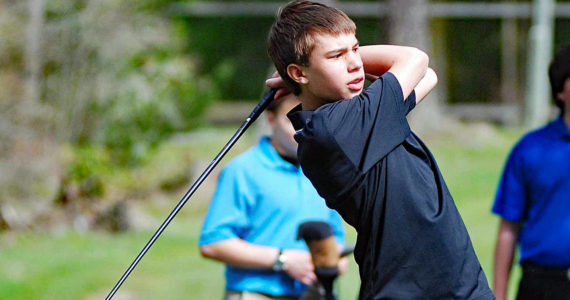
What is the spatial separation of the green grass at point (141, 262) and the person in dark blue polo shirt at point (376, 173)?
5.46m

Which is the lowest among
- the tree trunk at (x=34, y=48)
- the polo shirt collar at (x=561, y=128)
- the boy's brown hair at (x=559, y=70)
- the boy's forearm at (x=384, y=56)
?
the tree trunk at (x=34, y=48)

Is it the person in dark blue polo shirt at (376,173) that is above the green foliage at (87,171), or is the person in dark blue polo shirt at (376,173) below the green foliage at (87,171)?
above

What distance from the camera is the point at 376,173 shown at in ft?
9.80

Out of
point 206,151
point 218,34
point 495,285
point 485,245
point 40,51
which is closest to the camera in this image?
point 495,285

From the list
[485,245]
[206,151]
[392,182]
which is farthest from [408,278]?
[206,151]

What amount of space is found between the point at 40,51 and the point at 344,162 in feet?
28.3

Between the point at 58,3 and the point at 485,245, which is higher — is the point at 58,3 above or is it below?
above

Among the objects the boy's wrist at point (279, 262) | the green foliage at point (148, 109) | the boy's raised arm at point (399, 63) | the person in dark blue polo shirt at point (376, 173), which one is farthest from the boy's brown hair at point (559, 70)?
the green foliage at point (148, 109)

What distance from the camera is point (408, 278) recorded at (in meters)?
2.99

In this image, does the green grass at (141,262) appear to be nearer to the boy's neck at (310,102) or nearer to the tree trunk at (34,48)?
the tree trunk at (34,48)

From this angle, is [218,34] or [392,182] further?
[218,34]

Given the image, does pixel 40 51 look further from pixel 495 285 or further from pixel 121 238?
pixel 495 285

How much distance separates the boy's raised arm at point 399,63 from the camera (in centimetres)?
311

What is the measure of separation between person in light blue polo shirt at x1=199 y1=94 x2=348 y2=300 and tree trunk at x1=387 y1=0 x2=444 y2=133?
11212mm
